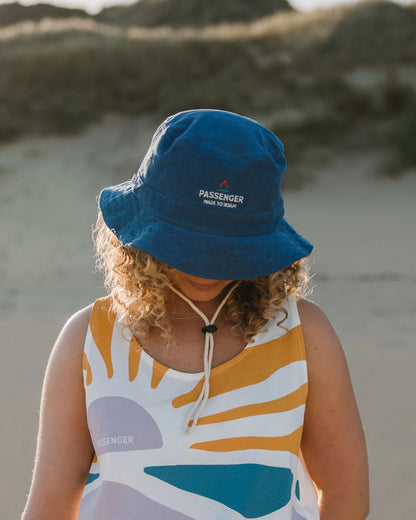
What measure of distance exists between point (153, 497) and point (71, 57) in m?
12.8

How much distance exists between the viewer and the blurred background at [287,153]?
409cm

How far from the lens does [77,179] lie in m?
9.91

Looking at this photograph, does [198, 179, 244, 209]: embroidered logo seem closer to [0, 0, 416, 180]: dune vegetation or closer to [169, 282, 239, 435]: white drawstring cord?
[169, 282, 239, 435]: white drawstring cord

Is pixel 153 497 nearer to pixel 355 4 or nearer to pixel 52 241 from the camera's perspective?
pixel 52 241

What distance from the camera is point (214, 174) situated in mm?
1021

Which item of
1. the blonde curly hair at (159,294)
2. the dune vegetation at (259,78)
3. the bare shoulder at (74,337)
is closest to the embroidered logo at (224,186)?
the blonde curly hair at (159,294)

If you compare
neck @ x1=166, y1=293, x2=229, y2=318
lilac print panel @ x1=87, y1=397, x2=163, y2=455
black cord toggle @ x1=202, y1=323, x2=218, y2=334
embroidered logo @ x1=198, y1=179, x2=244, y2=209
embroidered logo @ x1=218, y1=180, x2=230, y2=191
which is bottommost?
lilac print panel @ x1=87, y1=397, x2=163, y2=455

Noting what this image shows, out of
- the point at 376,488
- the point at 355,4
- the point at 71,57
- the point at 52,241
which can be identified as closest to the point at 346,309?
the point at 376,488

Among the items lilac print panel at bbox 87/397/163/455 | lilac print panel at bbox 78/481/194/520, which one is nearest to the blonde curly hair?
lilac print panel at bbox 87/397/163/455

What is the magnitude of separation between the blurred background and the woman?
1.96 meters

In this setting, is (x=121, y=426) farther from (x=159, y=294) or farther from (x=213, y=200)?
(x=213, y=200)

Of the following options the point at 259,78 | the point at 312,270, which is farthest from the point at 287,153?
the point at 312,270

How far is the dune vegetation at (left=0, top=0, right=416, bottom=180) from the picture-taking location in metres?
10.1

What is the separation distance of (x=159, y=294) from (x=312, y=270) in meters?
5.74
